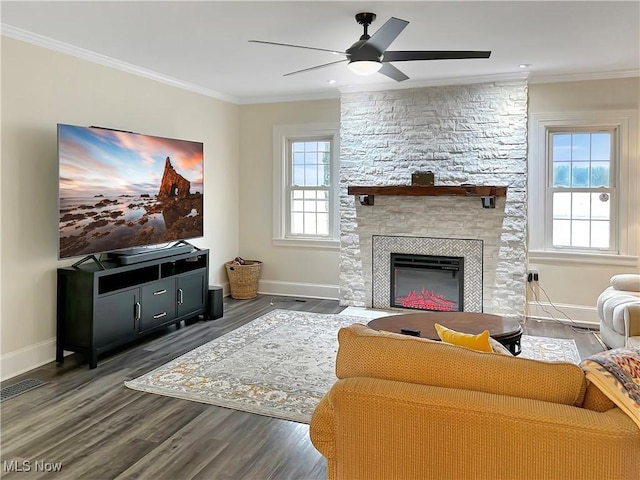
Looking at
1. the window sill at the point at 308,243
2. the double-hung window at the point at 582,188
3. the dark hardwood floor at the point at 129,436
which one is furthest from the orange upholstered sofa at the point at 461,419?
the window sill at the point at 308,243

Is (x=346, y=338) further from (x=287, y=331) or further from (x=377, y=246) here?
(x=377, y=246)

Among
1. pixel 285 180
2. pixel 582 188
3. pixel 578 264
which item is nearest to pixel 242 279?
pixel 285 180

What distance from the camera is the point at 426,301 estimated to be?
570cm

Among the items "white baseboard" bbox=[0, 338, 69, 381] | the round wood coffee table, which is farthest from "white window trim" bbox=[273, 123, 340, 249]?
"white baseboard" bbox=[0, 338, 69, 381]

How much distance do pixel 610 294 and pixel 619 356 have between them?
3138 mm

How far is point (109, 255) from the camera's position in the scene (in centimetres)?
445

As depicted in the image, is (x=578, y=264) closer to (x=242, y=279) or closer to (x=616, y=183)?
(x=616, y=183)

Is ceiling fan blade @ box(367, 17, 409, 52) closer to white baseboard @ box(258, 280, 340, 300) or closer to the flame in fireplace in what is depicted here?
the flame in fireplace

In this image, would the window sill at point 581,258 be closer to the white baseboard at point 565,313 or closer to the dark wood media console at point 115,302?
the white baseboard at point 565,313

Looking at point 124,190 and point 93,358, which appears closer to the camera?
point 93,358

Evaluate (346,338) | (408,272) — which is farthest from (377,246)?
(346,338)

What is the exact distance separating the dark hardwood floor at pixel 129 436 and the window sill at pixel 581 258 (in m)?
3.63

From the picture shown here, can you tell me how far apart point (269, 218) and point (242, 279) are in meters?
0.90

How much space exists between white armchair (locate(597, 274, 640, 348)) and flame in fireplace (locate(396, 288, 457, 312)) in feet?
5.28
